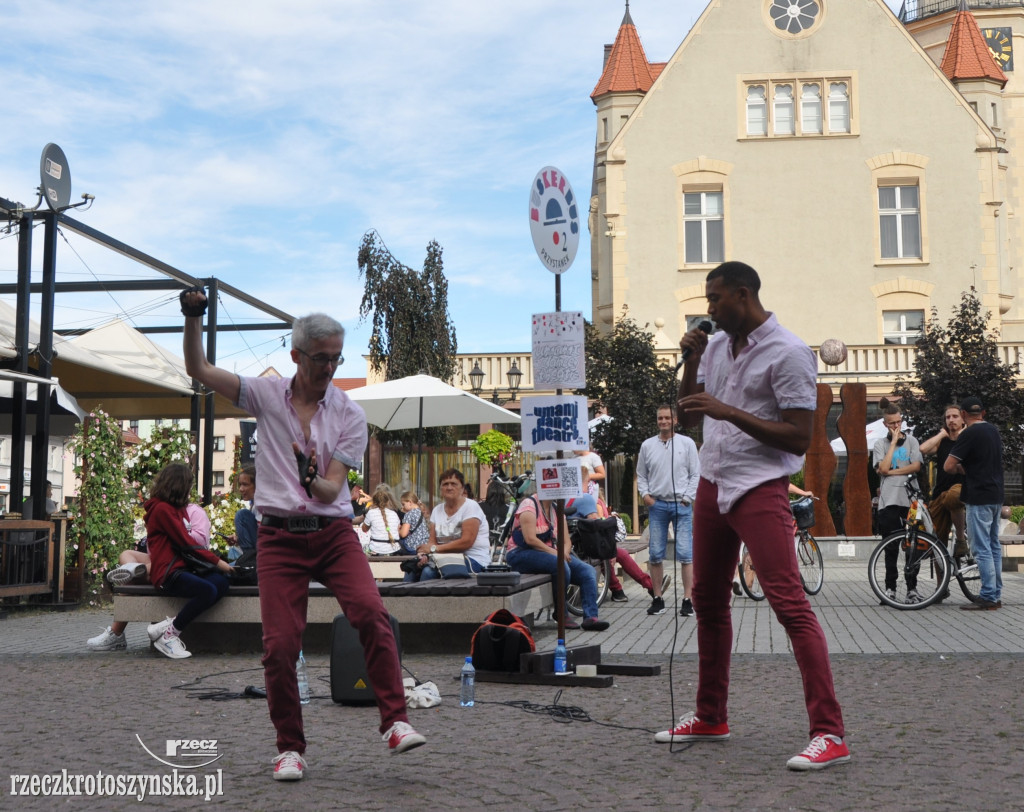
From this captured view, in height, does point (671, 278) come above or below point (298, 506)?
above

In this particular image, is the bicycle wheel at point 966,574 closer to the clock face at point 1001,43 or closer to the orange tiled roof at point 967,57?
the orange tiled roof at point 967,57

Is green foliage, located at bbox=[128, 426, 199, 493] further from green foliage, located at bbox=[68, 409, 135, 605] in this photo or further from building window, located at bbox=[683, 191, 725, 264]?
building window, located at bbox=[683, 191, 725, 264]

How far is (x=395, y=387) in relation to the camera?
690 inches

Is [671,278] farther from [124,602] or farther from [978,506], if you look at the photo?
[124,602]

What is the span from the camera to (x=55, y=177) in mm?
14094

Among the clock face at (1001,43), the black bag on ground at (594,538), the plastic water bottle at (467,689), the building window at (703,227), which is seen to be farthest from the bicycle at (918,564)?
the clock face at (1001,43)

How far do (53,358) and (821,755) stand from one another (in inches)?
443

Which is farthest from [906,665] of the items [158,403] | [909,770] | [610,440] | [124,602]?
[610,440]

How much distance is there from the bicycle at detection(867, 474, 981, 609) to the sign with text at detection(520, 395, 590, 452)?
5143 millimetres

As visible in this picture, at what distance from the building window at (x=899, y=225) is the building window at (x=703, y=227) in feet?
15.0

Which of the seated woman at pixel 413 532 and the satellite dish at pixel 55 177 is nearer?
the satellite dish at pixel 55 177

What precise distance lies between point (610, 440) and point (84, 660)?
21.2 metres

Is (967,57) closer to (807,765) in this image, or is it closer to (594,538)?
(594,538)

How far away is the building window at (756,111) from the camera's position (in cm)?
3619
